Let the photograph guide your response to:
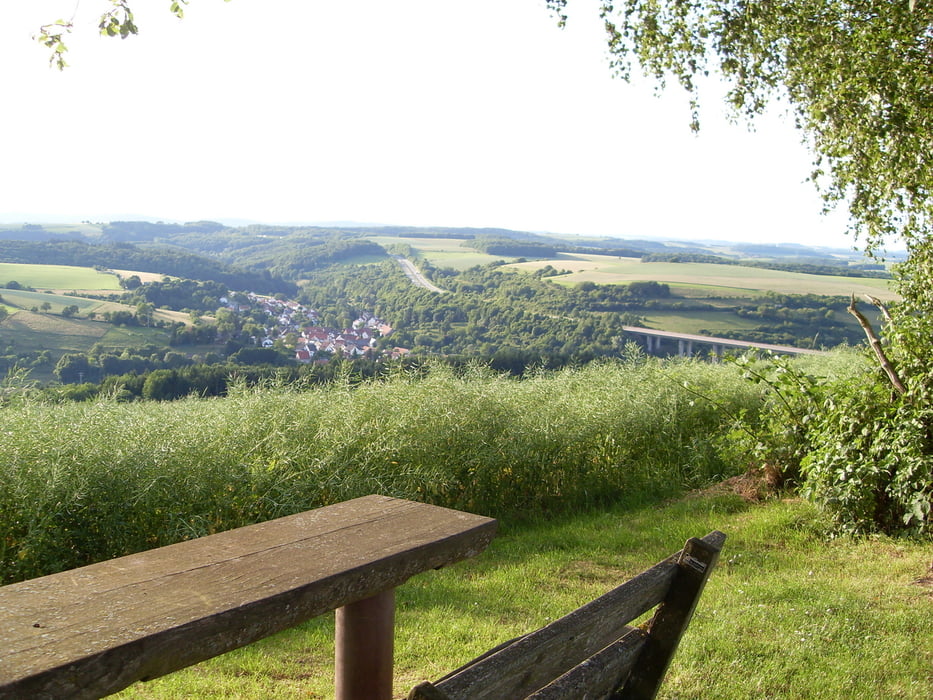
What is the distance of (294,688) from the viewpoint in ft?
11.8

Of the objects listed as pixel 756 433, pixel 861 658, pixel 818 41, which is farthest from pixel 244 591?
pixel 818 41

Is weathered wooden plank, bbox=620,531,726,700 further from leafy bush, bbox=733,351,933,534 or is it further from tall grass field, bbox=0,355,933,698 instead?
leafy bush, bbox=733,351,933,534

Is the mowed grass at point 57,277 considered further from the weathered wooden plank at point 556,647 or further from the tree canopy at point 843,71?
the weathered wooden plank at point 556,647

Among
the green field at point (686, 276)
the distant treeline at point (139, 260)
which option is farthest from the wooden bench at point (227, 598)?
the green field at point (686, 276)

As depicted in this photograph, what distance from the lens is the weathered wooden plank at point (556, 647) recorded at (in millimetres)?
1523

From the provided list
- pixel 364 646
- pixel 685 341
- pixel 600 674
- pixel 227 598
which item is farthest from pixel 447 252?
pixel 227 598

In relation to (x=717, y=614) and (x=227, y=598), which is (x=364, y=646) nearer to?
(x=227, y=598)

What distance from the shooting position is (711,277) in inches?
1251

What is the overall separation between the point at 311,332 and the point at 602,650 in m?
13.1

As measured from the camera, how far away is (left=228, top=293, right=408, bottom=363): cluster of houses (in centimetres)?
1198

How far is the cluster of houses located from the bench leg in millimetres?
7498

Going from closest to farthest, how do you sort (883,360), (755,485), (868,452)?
1. (868,452)
2. (883,360)
3. (755,485)

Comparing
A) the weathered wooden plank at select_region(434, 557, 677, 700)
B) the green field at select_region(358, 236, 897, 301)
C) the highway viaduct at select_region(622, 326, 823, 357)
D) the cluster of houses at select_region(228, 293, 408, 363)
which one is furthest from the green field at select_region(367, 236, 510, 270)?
the weathered wooden plank at select_region(434, 557, 677, 700)

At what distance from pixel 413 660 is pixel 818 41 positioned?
277 inches
